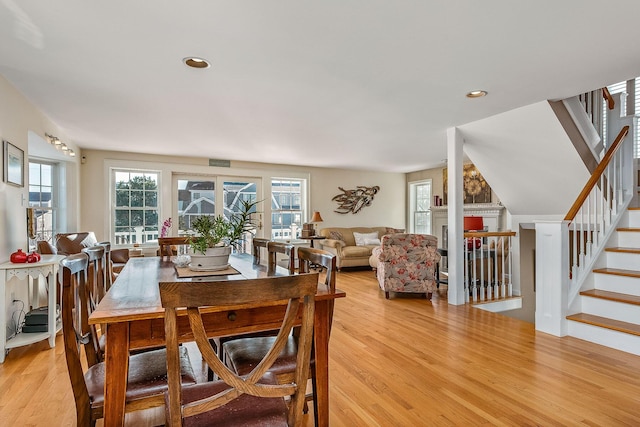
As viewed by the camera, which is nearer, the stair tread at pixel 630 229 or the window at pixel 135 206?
the stair tread at pixel 630 229

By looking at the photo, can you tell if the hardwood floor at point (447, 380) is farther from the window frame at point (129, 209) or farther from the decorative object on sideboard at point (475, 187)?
the decorative object on sideboard at point (475, 187)

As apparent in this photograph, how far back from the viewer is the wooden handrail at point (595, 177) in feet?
10.5

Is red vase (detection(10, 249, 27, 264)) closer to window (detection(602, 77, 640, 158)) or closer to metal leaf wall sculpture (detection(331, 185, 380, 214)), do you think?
metal leaf wall sculpture (detection(331, 185, 380, 214))

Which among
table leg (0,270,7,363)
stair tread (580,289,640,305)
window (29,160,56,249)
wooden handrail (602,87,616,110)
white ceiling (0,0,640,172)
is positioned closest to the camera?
white ceiling (0,0,640,172)

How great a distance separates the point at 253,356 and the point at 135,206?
18.1 feet

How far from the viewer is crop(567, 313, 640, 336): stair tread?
2.72 meters

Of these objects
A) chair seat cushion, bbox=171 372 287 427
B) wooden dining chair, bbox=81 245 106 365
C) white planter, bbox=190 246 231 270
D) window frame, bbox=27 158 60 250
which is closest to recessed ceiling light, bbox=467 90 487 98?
white planter, bbox=190 246 231 270

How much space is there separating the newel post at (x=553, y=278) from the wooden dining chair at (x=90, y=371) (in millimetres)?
3172

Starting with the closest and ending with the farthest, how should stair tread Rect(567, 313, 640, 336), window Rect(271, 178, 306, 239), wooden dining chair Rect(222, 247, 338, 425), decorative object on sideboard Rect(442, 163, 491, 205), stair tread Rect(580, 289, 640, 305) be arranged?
wooden dining chair Rect(222, 247, 338, 425) → stair tread Rect(567, 313, 640, 336) → stair tread Rect(580, 289, 640, 305) → decorative object on sideboard Rect(442, 163, 491, 205) → window Rect(271, 178, 306, 239)

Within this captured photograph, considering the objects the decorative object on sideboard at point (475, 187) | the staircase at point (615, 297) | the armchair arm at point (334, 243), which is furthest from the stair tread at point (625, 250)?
the armchair arm at point (334, 243)

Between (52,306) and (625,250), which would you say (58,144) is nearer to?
(52,306)

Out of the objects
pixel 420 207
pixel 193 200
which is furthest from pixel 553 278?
pixel 193 200

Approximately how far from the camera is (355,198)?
8156 millimetres

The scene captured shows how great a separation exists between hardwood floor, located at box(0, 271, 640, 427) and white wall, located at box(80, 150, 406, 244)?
3250 mm
